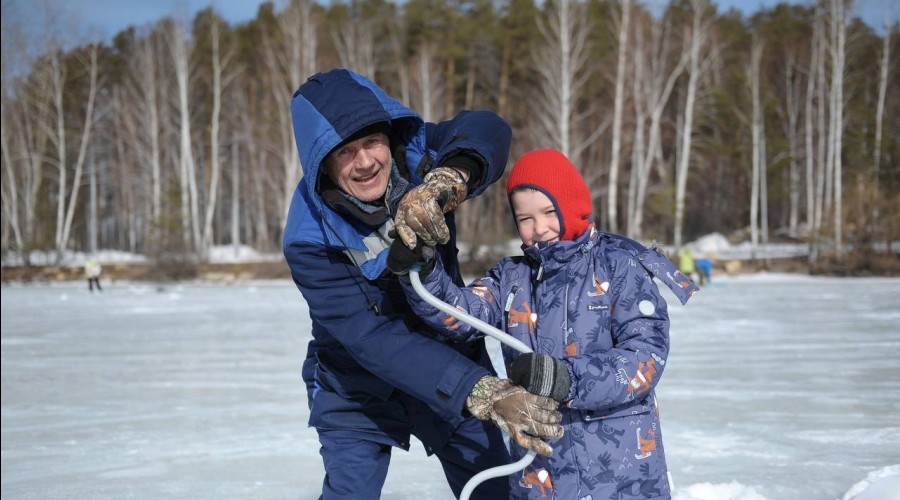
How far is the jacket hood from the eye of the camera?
195 centimetres

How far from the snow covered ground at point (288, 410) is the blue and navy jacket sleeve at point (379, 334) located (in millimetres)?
1548

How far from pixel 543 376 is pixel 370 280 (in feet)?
1.98

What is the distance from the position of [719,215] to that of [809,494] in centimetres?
3321

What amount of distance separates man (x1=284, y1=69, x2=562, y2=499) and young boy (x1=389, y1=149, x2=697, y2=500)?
11cm

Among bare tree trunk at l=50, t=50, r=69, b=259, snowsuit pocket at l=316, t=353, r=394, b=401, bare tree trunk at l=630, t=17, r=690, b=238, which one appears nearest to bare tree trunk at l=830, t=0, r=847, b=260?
bare tree trunk at l=630, t=17, r=690, b=238

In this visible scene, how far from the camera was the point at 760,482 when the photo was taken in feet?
11.1

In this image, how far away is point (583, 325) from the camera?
6.37ft

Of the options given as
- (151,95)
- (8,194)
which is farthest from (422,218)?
(8,194)

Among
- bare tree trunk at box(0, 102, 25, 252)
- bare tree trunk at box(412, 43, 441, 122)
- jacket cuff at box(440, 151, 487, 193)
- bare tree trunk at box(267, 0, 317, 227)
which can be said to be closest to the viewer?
jacket cuff at box(440, 151, 487, 193)

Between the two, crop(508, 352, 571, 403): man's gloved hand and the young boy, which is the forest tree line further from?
crop(508, 352, 571, 403): man's gloved hand

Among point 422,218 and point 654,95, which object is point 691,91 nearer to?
point 654,95

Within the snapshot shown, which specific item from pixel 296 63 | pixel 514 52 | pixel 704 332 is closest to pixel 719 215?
pixel 514 52

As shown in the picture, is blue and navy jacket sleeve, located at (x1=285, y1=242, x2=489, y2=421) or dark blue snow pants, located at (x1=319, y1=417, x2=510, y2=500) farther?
dark blue snow pants, located at (x1=319, y1=417, x2=510, y2=500)

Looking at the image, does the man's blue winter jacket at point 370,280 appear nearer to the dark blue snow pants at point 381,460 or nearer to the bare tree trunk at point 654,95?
the dark blue snow pants at point 381,460
